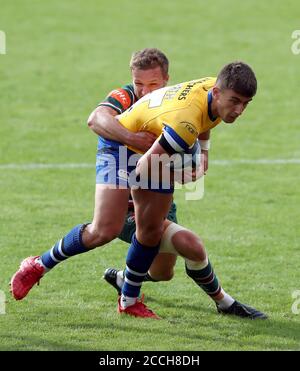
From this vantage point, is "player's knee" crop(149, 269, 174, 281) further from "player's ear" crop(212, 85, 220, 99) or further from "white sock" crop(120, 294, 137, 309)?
"player's ear" crop(212, 85, 220, 99)

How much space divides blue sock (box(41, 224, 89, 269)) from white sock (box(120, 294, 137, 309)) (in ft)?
1.43

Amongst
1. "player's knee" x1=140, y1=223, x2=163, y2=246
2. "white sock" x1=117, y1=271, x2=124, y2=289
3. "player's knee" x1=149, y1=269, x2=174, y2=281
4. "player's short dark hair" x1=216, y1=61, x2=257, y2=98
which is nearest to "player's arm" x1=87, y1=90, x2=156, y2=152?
"player's knee" x1=140, y1=223, x2=163, y2=246

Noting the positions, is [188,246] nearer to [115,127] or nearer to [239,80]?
[115,127]

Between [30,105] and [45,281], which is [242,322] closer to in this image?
[45,281]

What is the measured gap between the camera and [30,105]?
48.3 feet

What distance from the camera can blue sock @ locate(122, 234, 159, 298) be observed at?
23.7ft

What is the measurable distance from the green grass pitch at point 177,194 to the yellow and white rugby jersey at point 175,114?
1348 millimetres

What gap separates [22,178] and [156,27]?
28.1 ft

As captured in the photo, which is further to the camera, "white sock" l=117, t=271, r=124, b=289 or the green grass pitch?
"white sock" l=117, t=271, r=124, b=289

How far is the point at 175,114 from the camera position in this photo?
6.66 meters

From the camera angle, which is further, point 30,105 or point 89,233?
point 30,105

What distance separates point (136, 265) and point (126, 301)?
0.28 meters

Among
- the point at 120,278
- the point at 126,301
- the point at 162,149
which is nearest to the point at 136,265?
the point at 126,301
